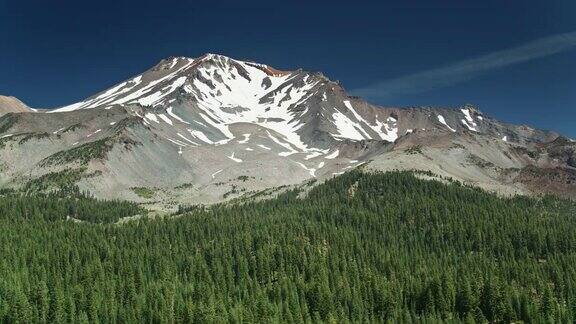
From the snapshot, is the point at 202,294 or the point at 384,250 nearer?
the point at 202,294

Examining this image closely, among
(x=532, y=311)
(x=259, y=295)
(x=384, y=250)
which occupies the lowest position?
(x=532, y=311)

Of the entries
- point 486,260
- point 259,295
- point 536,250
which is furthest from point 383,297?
point 536,250

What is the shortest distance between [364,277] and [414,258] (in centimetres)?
3637

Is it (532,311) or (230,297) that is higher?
(230,297)

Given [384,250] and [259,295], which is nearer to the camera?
[259,295]

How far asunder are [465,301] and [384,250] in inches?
2089

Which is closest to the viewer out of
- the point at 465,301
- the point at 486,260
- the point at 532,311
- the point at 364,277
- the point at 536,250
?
the point at 532,311

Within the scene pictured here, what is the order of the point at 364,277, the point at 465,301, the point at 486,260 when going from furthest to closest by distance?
the point at 486,260 → the point at 364,277 → the point at 465,301

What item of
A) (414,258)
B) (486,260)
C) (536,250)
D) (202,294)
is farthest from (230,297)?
(536,250)

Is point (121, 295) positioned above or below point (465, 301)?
above

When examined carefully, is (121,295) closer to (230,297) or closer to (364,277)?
(230,297)

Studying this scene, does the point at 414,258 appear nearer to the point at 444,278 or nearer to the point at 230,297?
the point at 444,278

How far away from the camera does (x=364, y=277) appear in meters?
162

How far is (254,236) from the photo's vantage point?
627 ft
